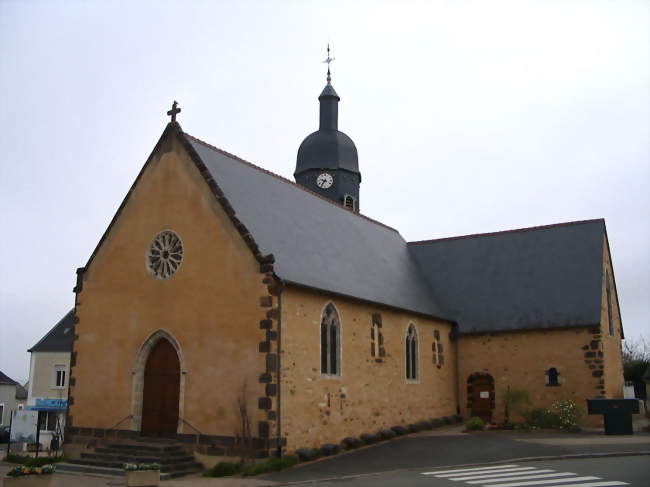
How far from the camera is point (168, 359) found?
1827 centimetres

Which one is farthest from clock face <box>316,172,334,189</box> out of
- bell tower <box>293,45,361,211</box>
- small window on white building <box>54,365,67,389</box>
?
small window on white building <box>54,365,67,389</box>

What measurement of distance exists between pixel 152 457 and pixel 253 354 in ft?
10.9

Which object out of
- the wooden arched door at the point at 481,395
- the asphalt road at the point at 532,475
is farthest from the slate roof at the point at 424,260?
the asphalt road at the point at 532,475

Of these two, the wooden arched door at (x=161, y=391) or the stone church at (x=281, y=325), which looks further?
the wooden arched door at (x=161, y=391)

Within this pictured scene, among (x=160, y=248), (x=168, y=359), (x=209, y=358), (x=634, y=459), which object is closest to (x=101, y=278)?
(x=160, y=248)

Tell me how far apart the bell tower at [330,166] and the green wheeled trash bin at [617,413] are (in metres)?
15.3

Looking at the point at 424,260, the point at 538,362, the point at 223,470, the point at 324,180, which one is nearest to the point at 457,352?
the point at 538,362

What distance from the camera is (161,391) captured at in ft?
59.5

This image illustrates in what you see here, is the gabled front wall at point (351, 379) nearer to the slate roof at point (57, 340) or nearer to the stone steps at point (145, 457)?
the stone steps at point (145, 457)

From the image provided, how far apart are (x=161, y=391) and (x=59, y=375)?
22.7 metres

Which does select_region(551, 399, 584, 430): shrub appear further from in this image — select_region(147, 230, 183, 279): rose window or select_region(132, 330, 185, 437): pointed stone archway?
select_region(147, 230, 183, 279): rose window

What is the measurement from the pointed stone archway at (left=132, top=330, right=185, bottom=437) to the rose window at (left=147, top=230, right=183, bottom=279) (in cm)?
166

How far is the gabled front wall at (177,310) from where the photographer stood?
16.8 m

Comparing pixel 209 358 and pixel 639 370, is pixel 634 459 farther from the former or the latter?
pixel 639 370
